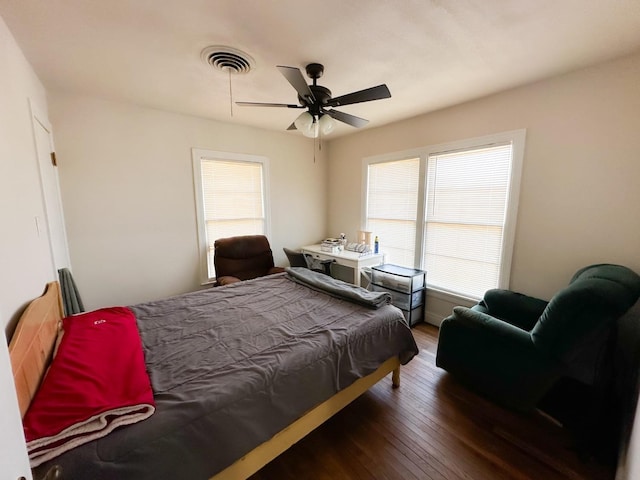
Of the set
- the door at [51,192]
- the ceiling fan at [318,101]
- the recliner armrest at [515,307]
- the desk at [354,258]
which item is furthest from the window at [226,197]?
the recliner armrest at [515,307]

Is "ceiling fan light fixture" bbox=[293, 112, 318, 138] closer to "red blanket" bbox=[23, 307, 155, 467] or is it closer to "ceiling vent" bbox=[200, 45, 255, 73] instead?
"ceiling vent" bbox=[200, 45, 255, 73]

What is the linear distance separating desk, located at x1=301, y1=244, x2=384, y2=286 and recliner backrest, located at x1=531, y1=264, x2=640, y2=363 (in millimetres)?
→ 1960

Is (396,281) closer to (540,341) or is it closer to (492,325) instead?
(492,325)

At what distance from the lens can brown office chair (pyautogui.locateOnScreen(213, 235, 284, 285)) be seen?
321cm

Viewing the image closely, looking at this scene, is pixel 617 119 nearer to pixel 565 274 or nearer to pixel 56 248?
pixel 565 274

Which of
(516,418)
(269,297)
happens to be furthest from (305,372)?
(516,418)

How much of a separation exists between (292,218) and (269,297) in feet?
6.56

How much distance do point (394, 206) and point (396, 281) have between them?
1.03 m

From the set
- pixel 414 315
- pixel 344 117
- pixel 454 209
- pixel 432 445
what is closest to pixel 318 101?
pixel 344 117

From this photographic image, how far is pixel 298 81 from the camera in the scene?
1668 mm

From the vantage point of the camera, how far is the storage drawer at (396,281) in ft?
10.2

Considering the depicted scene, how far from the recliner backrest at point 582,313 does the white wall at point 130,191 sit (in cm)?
346

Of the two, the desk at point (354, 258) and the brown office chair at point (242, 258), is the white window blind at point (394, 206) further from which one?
the brown office chair at point (242, 258)

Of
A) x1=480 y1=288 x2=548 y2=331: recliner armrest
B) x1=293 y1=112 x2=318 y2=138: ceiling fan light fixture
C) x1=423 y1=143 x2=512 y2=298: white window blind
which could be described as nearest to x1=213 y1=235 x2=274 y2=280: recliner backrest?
x1=293 y1=112 x2=318 y2=138: ceiling fan light fixture
